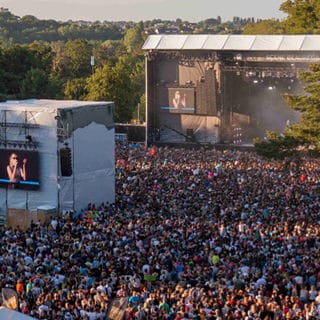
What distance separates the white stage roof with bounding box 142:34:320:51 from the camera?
4669cm

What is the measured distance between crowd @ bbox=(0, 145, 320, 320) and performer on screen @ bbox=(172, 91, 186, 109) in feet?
50.2

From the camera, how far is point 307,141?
37219mm

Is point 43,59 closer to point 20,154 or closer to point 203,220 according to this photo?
point 20,154

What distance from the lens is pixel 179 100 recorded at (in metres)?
50.6

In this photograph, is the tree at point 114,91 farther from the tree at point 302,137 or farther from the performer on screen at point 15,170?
the performer on screen at point 15,170

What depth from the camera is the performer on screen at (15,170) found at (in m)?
32.3

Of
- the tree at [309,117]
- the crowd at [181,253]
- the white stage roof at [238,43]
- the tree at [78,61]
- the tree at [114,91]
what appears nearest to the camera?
the crowd at [181,253]

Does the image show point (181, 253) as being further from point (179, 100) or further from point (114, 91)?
point (114, 91)

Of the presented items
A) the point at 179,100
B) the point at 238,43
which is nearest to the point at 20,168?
the point at 238,43

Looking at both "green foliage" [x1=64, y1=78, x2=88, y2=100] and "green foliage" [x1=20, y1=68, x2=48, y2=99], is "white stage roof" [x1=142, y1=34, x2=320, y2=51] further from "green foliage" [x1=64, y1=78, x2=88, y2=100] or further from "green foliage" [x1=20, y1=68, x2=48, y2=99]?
"green foliage" [x1=64, y1=78, x2=88, y2=100]

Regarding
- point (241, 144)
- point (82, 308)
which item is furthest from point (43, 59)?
point (82, 308)

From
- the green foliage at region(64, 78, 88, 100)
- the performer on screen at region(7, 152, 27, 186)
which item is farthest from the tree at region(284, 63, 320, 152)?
the green foliage at region(64, 78, 88, 100)

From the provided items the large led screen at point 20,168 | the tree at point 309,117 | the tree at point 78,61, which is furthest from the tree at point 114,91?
the large led screen at point 20,168

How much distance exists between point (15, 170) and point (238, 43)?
1903cm
